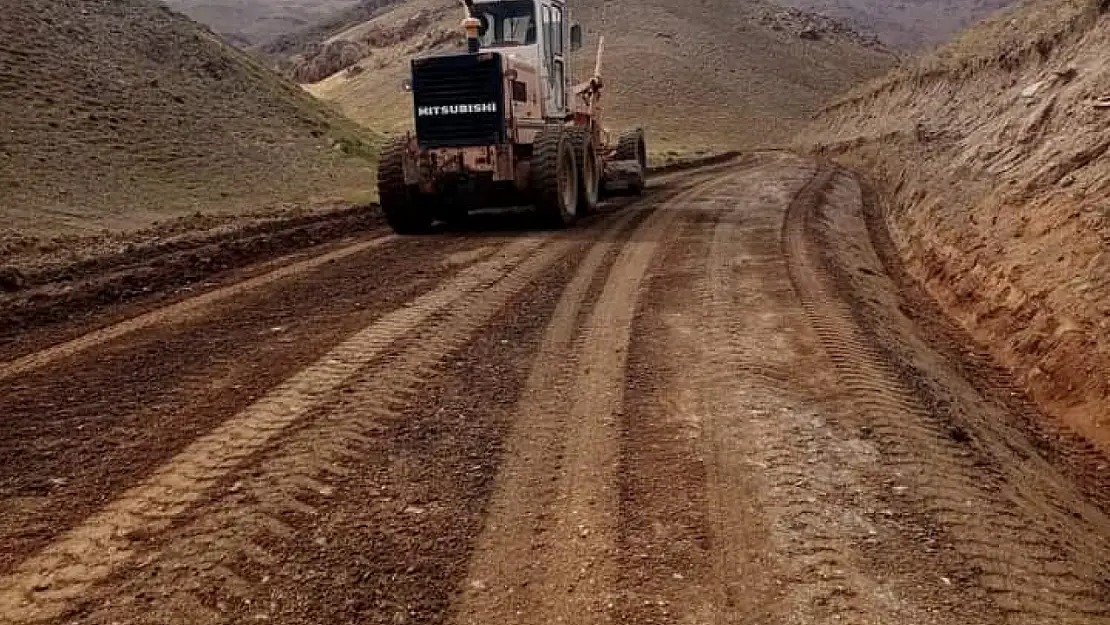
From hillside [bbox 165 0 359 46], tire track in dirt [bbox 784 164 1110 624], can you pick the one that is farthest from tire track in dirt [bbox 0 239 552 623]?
hillside [bbox 165 0 359 46]

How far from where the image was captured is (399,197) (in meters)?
12.2

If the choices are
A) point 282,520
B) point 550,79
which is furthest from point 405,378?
point 550,79

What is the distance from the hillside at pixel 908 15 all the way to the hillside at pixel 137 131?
106 meters

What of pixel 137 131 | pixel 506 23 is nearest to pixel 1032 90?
A: pixel 506 23

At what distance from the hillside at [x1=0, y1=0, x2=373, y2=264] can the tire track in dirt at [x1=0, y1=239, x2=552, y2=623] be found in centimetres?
657

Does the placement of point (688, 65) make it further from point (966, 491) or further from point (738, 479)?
point (738, 479)

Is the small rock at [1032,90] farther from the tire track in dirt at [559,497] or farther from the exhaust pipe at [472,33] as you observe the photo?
the tire track in dirt at [559,497]

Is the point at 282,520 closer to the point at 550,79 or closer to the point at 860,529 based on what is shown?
the point at 860,529

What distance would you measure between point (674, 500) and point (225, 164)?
18.2 metres

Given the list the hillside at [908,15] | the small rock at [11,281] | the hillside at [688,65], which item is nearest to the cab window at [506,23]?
the small rock at [11,281]

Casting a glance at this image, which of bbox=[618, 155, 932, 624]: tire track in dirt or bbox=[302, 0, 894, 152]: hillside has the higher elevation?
bbox=[302, 0, 894, 152]: hillside

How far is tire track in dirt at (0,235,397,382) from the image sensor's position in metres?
6.14

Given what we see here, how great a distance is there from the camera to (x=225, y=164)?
19.9 metres

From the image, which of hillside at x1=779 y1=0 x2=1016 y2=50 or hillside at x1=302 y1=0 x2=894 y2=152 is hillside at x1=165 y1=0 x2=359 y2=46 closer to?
hillside at x1=302 y1=0 x2=894 y2=152
